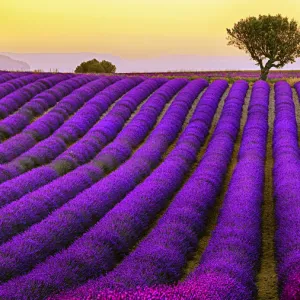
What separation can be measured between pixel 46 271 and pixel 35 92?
15.9 metres

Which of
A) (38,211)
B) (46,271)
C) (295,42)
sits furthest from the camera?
(295,42)

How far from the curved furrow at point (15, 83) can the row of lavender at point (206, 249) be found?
1148 centimetres

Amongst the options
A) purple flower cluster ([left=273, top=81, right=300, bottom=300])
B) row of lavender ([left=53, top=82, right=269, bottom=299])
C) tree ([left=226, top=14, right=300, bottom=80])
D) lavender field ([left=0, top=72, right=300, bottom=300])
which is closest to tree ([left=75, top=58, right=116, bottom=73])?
tree ([left=226, top=14, right=300, bottom=80])

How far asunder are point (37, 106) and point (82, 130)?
3294mm

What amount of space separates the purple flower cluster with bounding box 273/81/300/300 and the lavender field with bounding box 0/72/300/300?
3 cm

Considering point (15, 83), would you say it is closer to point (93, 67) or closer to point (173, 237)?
point (173, 237)

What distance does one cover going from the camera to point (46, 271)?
16.7 feet

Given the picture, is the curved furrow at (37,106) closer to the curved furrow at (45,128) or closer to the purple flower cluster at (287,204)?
the curved furrow at (45,128)

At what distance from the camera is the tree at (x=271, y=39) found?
3066 cm

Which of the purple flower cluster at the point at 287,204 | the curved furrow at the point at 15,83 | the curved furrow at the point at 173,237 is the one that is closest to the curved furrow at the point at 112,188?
the curved furrow at the point at 173,237

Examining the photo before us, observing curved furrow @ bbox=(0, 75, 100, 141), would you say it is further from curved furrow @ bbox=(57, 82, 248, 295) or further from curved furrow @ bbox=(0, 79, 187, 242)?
curved furrow @ bbox=(57, 82, 248, 295)

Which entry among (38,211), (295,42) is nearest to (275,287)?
(38,211)

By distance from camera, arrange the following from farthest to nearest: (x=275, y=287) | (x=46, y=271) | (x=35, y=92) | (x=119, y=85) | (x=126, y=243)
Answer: (x=119, y=85), (x=35, y=92), (x=126, y=243), (x=275, y=287), (x=46, y=271)

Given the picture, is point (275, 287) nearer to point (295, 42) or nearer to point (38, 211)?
point (38, 211)
